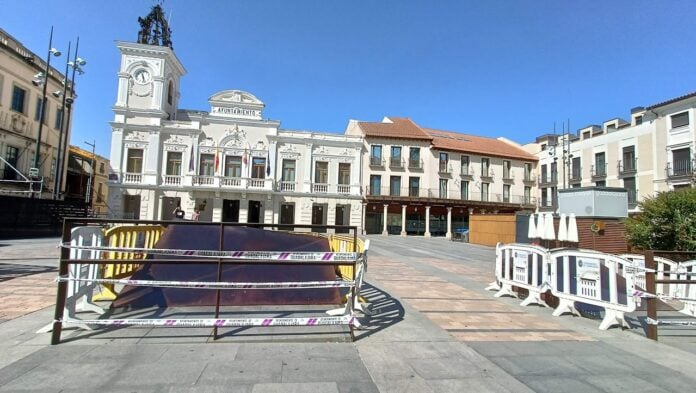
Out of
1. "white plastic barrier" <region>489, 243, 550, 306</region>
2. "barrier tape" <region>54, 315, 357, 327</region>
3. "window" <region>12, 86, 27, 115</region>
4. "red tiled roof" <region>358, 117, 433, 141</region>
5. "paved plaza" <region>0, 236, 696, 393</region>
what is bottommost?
A: "paved plaza" <region>0, 236, 696, 393</region>

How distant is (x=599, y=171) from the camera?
37062mm

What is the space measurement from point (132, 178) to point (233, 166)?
8437 millimetres

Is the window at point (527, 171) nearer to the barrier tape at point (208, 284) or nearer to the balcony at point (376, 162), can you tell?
the balcony at point (376, 162)

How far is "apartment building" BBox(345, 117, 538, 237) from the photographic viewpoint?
3738cm

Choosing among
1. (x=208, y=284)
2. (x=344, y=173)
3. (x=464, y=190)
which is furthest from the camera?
(x=464, y=190)

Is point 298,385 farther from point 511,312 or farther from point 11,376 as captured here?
point 511,312

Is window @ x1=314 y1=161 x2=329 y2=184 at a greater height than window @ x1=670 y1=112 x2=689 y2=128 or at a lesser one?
lesser

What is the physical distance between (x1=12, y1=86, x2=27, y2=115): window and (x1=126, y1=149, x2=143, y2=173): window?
26.0 feet

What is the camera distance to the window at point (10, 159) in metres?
27.3

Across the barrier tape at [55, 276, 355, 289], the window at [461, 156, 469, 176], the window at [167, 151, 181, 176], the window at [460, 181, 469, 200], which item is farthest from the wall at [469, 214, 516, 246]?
the window at [167, 151, 181, 176]

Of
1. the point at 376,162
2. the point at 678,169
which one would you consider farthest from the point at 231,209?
the point at 678,169

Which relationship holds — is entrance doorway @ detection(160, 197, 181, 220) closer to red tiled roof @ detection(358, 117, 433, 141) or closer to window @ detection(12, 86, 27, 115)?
window @ detection(12, 86, 27, 115)

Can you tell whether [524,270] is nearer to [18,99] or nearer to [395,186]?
[395,186]

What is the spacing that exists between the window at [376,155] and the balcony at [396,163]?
3.94ft
